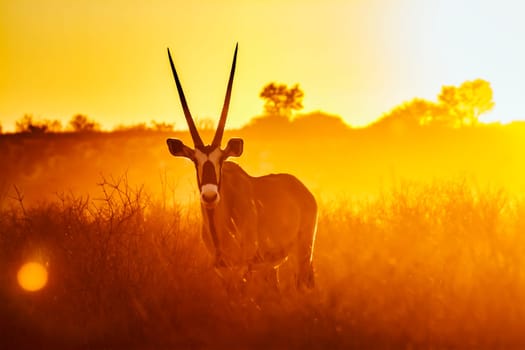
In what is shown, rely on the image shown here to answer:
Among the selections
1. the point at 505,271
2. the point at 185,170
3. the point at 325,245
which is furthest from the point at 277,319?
the point at 185,170

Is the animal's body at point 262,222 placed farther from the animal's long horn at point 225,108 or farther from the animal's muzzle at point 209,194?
the animal's muzzle at point 209,194

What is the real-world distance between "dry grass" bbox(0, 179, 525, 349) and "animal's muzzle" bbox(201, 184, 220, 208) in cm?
102

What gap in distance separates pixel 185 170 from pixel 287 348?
3523cm

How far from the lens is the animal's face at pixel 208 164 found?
338 inches

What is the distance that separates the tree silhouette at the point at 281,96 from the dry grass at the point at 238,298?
49128 mm

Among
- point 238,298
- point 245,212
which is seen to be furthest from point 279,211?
point 238,298

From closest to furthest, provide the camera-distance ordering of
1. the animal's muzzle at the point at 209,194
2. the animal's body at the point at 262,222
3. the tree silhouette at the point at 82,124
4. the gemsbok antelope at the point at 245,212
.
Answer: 1. the animal's muzzle at the point at 209,194
2. the gemsbok antelope at the point at 245,212
3. the animal's body at the point at 262,222
4. the tree silhouette at the point at 82,124

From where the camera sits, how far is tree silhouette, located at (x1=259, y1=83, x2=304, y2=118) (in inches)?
2357

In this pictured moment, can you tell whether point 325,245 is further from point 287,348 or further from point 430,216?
point 287,348

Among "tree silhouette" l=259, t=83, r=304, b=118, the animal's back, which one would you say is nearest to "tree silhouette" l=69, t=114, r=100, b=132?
"tree silhouette" l=259, t=83, r=304, b=118

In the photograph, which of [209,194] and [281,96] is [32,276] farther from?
[281,96]

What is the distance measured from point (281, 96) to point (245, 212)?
168 ft

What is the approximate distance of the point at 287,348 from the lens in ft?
25.8

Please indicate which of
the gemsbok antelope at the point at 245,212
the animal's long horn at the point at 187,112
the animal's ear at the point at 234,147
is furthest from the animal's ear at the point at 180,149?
the animal's ear at the point at 234,147
